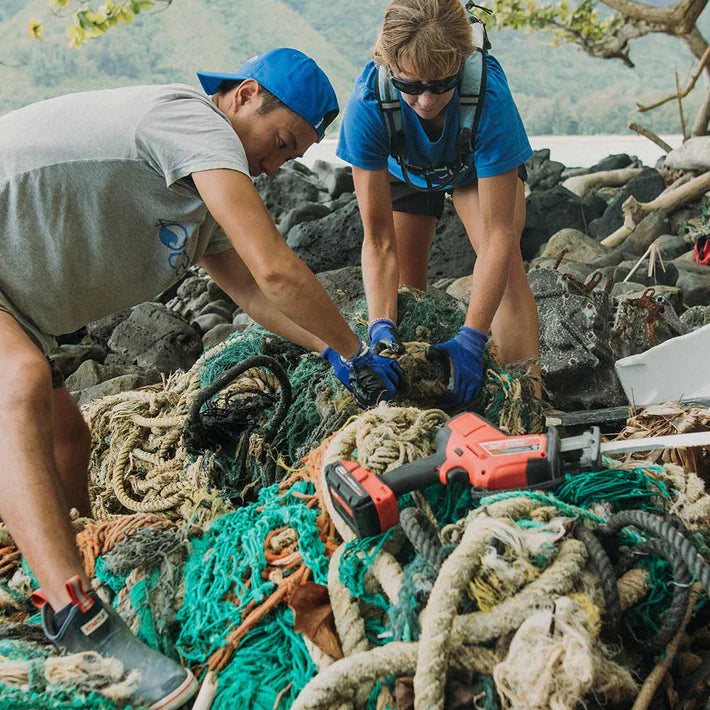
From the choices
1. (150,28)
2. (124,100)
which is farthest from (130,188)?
(150,28)

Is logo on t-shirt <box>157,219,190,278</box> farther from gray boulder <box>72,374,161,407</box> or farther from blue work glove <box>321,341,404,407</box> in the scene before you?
gray boulder <box>72,374,161,407</box>

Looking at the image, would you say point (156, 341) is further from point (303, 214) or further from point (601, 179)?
point (601, 179)

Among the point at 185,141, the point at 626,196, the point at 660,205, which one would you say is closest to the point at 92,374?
the point at 185,141

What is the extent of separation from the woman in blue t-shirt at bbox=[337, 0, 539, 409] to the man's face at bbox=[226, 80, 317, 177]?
0.44m

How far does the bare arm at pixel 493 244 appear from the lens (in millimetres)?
2916

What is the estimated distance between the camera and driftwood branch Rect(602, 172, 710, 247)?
29.5 ft

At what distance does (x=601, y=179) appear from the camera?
12.1 meters

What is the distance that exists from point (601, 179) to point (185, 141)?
1101 cm

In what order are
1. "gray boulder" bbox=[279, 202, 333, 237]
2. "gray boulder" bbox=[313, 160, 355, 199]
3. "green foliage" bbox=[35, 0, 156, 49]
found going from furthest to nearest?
1. "gray boulder" bbox=[313, 160, 355, 199]
2. "gray boulder" bbox=[279, 202, 333, 237]
3. "green foliage" bbox=[35, 0, 156, 49]

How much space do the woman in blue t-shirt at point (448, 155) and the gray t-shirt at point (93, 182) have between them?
0.76 meters

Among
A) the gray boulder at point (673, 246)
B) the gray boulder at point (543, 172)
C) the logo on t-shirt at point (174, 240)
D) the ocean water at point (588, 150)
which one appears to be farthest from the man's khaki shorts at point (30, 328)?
the ocean water at point (588, 150)

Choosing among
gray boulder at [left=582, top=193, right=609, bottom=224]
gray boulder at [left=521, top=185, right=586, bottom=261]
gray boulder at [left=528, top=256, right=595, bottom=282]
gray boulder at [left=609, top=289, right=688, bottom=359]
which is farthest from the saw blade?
gray boulder at [left=582, top=193, right=609, bottom=224]

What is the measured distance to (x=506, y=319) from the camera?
3283 millimetres

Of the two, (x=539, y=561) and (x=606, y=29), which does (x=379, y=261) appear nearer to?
(x=539, y=561)
